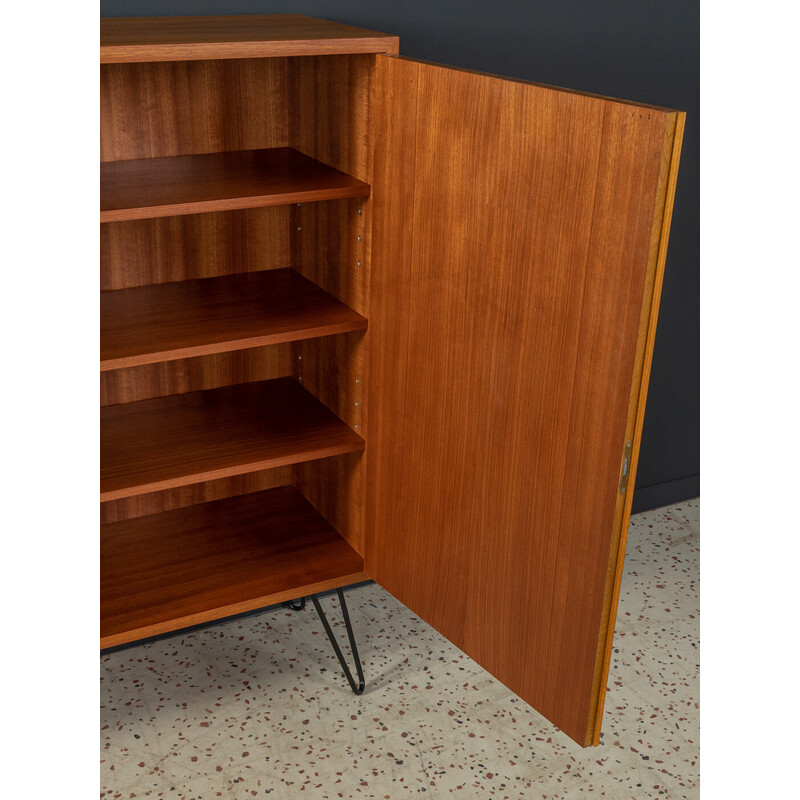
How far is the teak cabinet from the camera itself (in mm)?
1300

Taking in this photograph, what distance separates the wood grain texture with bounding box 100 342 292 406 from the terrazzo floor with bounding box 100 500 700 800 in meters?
0.71

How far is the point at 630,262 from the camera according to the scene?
1202mm

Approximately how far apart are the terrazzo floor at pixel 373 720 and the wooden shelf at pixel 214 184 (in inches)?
46.6

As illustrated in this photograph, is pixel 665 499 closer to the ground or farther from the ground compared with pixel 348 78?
closer to the ground

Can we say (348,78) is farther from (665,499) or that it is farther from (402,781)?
(665,499)

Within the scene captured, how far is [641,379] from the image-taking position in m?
1.25

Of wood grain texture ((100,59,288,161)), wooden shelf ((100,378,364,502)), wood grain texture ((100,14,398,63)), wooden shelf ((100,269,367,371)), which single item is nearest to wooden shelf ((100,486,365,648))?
wooden shelf ((100,378,364,502))

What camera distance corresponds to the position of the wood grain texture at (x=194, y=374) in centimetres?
211

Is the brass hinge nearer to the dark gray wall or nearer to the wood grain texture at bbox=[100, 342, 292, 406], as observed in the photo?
the wood grain texture at bbox=[100, 342, 292, 406]

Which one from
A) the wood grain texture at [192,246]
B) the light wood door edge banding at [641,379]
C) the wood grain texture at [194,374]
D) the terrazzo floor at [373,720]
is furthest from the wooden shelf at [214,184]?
the terrazzo floor at [373,720]

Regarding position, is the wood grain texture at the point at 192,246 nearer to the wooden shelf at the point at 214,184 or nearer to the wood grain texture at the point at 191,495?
the wooden shelf at the point at 214,184

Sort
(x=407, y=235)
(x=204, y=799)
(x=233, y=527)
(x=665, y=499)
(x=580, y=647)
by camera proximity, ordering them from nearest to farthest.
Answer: (x=580, y=647)
(x=407, y=235)
(x=204, y=799)
(x=233, y=527)
(x=665, y=499)

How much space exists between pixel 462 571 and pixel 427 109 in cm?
81

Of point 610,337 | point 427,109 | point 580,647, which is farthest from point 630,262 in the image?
point 580,647
